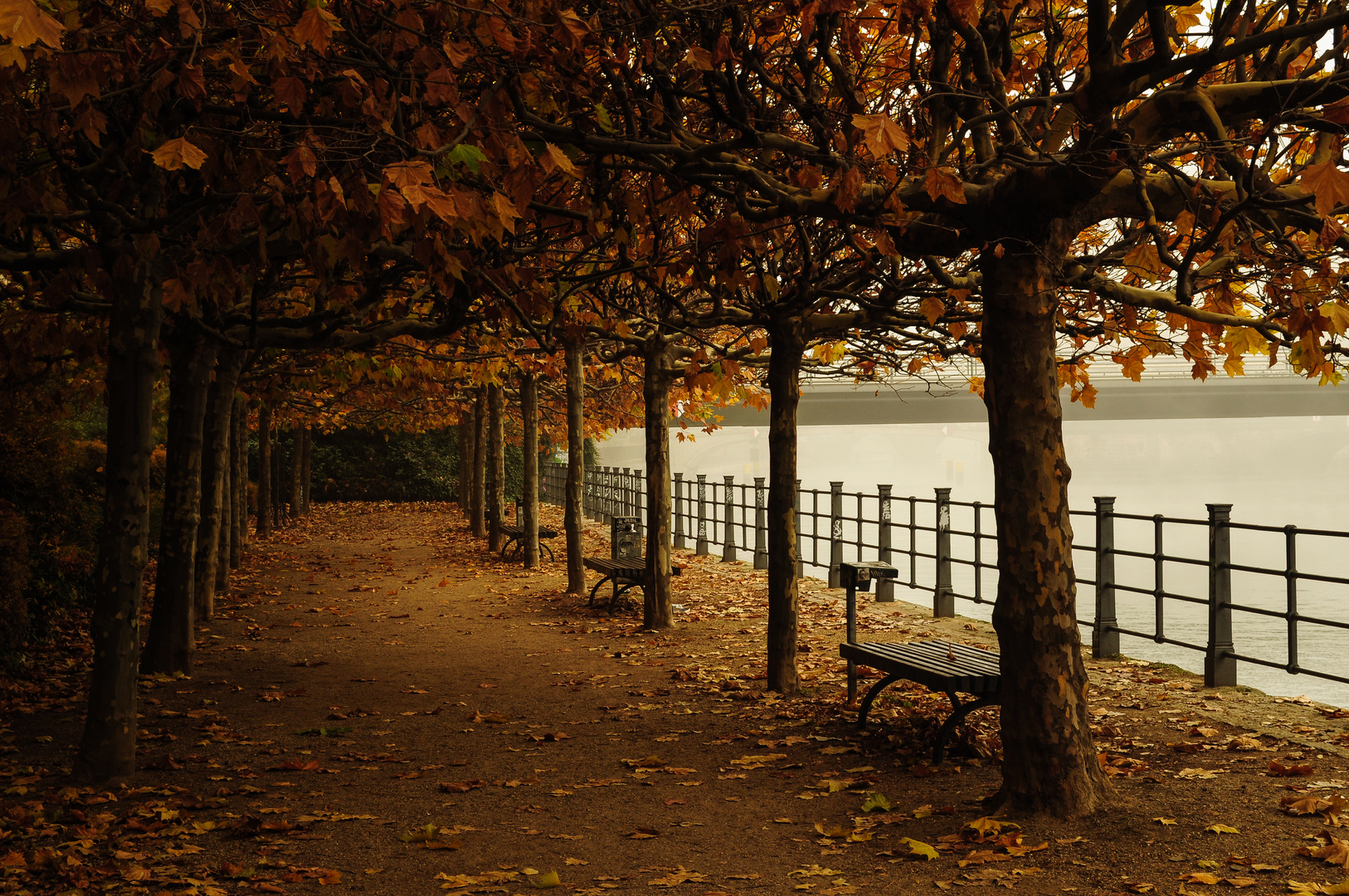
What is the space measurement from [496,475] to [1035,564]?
45.1 feet

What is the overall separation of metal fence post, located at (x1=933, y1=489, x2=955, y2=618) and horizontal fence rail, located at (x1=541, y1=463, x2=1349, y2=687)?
17 millimetres

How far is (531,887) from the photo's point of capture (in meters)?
4.30

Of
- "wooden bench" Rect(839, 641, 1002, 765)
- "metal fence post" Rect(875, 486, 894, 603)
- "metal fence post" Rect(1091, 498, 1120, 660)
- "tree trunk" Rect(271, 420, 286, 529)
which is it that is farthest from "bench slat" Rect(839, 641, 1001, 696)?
"tree trunk" Rect(271, 420, 286, 529)

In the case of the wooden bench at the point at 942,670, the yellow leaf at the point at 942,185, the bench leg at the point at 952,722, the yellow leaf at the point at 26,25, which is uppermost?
the yellow leaf at the point at 26,25

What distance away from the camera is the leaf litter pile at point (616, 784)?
434cm

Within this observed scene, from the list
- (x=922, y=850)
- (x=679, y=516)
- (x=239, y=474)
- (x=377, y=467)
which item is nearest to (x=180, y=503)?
(x=922, y=850)

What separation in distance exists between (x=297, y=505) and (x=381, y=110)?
27.6 meters

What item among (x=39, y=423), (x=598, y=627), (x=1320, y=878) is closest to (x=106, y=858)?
(x=1320, y=878)

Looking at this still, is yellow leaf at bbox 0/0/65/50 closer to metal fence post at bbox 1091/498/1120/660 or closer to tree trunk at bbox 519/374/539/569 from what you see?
metal fence post at bbox 1091/498/1120/660

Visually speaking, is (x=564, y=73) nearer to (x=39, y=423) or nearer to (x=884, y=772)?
(x=884, y=772)

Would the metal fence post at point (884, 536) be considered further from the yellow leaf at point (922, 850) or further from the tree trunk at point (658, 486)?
the yellow leaf at point (922, 850)

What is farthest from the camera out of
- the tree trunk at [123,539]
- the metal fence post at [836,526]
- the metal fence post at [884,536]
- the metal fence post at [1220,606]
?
the metal fence post at [836,526]

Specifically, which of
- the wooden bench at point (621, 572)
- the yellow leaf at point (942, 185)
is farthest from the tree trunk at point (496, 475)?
the yellow leaf at point (942, 185)

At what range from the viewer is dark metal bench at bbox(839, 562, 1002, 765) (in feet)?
18.7
